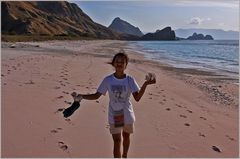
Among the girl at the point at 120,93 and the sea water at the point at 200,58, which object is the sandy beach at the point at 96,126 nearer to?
the girl at the point at 120,93

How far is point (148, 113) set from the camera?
802 cm

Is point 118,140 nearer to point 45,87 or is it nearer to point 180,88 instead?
point 45,87

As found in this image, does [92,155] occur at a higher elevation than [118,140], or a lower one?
lower

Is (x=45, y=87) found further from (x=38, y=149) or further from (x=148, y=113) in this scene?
(x=38, y=149)

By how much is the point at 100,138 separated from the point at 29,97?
292 centimetres

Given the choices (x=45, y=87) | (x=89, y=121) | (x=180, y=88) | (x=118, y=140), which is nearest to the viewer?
(x=118, y=140)

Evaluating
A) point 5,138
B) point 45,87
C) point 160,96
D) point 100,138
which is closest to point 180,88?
point 160,96

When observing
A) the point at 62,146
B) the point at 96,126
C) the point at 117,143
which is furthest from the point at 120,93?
the point at 96,126

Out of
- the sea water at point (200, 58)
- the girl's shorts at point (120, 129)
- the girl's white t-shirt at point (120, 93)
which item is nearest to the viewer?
the girl's white t-shirt at point (120, 93)

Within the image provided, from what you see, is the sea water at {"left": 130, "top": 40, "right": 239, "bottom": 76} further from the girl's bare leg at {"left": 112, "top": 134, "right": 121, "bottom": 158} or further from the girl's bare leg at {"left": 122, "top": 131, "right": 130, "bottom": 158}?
the girl's bare leg at {"left": 112, "top": 134, "right": 121, "bottom": 158}

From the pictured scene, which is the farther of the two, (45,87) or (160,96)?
(160,96)

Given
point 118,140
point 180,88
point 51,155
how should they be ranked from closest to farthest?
1. point 118,140
2. point 51,155
3. point 180,88

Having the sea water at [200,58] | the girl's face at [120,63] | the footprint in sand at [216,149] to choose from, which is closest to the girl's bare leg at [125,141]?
the girl's face at [120,63]

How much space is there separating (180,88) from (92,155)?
853 centimetres
